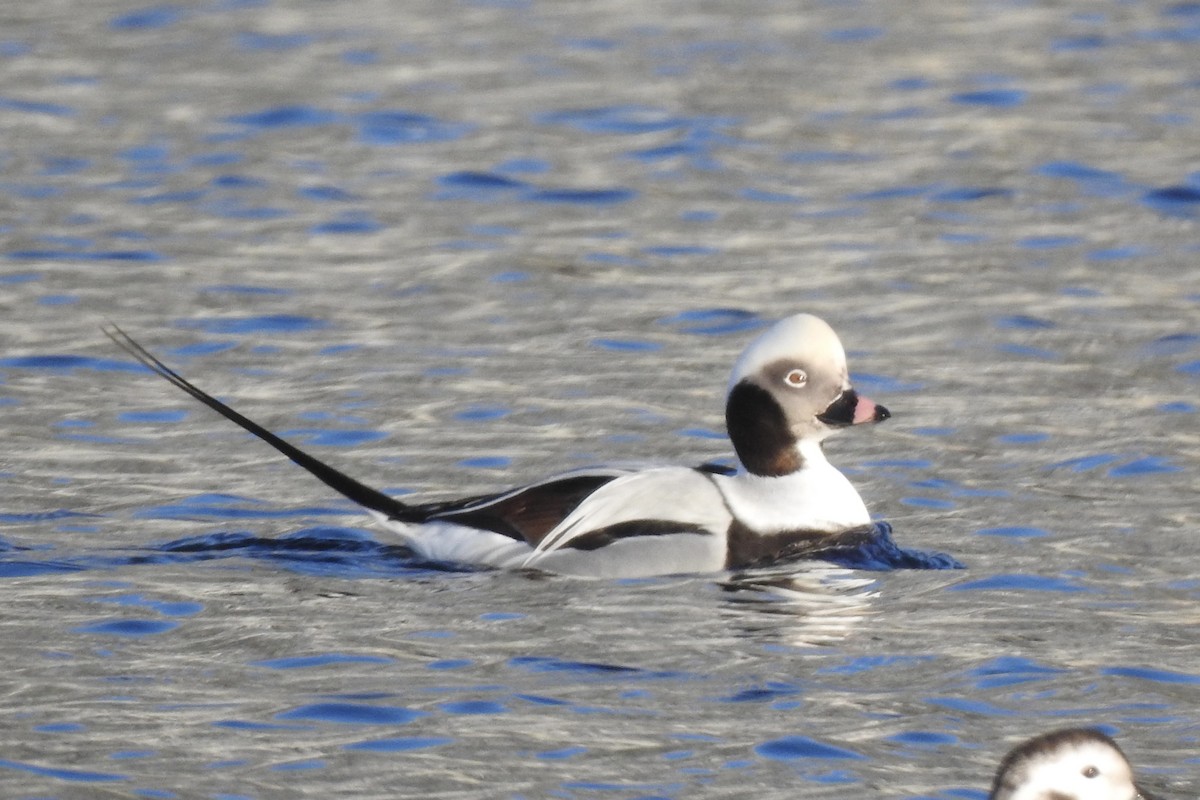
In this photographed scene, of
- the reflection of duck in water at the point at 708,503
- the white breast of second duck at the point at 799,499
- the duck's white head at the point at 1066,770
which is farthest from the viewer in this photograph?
the white breast of second duck at the point at 799,499

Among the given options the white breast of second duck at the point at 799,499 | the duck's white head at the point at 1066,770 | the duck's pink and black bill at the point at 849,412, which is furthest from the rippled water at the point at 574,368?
the duck's white head at the point at 1066,770

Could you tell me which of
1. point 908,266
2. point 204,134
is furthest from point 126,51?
point 908,266

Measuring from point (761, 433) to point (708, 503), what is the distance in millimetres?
380

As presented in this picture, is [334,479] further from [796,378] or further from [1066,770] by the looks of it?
[1066,770]

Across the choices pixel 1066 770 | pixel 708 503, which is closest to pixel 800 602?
pixel 708 503

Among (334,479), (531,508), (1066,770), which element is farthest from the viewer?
(334,479)

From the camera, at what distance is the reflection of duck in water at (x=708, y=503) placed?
790 centimetres

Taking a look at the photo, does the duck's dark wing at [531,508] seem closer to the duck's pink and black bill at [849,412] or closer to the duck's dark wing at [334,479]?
the duck's dark wing at [334,479]

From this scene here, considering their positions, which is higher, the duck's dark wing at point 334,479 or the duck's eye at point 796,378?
the duck's eye at point 796,378

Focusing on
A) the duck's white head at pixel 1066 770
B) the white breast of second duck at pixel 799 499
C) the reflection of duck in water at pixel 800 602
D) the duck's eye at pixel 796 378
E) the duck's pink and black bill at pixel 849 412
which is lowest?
the reflection of duck in water at pixel 800 602

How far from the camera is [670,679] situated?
655 cm

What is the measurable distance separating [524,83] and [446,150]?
166 cm

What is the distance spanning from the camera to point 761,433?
830 cm

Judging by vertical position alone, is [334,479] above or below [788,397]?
below
